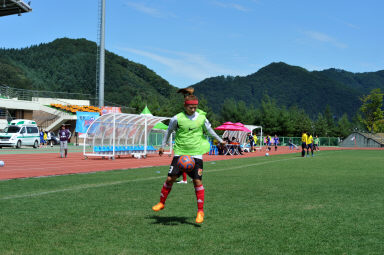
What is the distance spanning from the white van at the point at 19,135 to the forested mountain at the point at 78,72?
221ft

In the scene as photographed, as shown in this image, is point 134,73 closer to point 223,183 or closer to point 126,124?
point 126,124

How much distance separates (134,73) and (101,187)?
134 m

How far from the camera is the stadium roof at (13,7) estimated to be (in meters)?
24.9

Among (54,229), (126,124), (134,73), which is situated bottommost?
(54,229)

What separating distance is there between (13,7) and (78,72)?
11080 cm

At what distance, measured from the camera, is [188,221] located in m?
7.13

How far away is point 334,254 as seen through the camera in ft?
16.8

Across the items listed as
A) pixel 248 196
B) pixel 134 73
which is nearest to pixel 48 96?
pixel 248 196

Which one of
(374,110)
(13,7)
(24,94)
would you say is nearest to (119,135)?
(13,7)

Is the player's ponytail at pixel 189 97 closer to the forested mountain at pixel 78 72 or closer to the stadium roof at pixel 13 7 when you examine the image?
the stadium roof at pixel 13 7

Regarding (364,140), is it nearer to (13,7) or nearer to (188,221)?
(13,7)

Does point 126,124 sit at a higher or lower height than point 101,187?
higher

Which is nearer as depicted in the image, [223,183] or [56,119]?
[223,183]

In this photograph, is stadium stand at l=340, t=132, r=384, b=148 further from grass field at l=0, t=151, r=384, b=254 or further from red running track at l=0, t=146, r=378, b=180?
grass field at l=0, t=151, r=384, b=254
